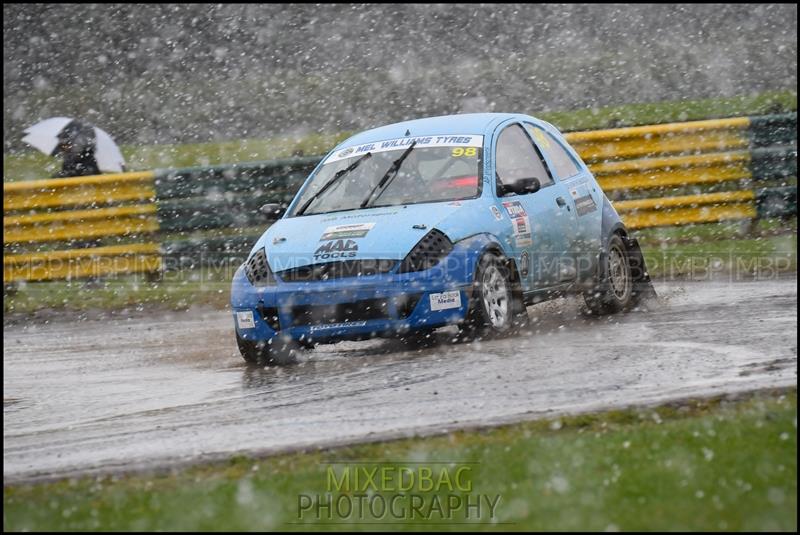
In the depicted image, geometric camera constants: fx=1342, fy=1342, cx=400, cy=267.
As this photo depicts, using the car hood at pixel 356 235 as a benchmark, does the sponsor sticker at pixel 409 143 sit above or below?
above

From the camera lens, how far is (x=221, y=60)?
2839 cm

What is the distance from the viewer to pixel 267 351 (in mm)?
9320

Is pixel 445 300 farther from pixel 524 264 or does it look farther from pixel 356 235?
pixel 524 264

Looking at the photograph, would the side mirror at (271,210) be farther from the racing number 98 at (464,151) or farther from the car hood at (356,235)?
the racing number 98 at (464,151)

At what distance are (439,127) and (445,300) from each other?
78.4 inches

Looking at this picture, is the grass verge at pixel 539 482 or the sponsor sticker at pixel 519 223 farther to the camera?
the sponsor sticker at pixel 519 223

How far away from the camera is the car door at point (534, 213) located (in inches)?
384

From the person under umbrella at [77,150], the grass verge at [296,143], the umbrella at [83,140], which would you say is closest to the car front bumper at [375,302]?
the person under umbrella at [77,150]

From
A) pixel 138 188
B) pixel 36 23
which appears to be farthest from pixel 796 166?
pixel 36 23

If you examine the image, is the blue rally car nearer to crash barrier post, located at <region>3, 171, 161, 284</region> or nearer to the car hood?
the car hood

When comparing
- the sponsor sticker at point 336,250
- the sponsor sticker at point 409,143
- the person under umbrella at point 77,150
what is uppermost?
the person under umbrella at point 77,150

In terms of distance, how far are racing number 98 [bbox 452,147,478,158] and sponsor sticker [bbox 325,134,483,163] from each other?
20mm

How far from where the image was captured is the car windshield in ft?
32.1

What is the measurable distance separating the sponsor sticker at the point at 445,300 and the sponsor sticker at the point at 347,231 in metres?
0.69
